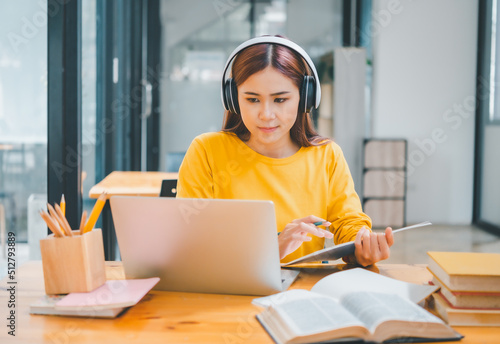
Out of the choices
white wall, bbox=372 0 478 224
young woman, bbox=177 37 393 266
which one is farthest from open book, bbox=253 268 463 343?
white wall, bbox=372 0 478 224

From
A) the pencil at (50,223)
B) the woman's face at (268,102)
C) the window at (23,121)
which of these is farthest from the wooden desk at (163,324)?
the window at (23,121)

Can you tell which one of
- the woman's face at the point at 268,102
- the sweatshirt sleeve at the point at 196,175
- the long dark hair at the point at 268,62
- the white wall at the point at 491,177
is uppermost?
the long dark hair at the point at 268,62

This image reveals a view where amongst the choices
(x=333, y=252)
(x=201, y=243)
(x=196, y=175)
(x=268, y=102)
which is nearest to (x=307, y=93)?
(x=268, y=102)

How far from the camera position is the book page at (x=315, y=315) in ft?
2.57

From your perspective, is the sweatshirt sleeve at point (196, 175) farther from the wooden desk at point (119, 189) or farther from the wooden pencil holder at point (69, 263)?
the wooden desk at point (119, 189)

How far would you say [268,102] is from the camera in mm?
1430

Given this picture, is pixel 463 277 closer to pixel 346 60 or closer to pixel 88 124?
pixel 88 124

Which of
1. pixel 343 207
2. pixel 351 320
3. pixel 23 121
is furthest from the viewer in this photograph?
pixel 23 121

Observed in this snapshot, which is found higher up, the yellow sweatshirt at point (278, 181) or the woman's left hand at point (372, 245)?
the yellow sweatshirt at point (278, 181)

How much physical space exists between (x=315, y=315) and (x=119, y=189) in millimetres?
1737

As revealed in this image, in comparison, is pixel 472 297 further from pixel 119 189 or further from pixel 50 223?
pixel 119 189

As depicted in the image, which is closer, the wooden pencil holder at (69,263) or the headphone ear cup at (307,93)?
the wooden pencil holder at (69,263)

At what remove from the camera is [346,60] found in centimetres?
513

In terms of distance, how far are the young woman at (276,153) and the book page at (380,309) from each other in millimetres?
445
